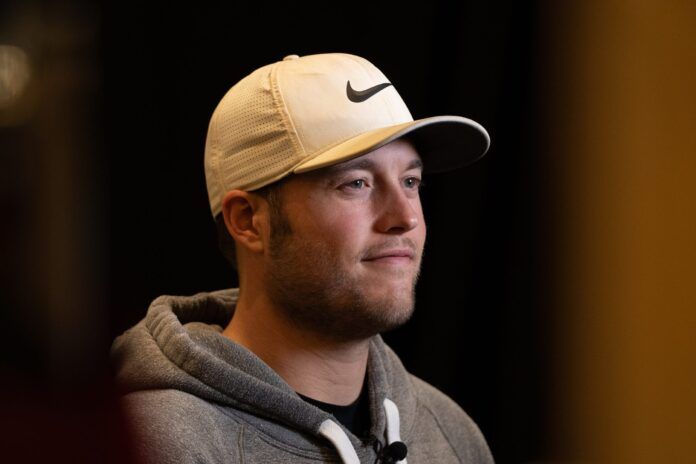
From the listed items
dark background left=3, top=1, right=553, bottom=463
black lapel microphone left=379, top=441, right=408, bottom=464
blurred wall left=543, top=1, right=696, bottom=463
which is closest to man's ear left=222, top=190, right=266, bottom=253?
black lapel microphone left=379, top=441, right=408, bottom=464

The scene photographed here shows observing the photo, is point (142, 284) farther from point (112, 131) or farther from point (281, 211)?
point (281, 211)

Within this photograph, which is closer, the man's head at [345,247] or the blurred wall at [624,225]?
the man's head at [345,247]

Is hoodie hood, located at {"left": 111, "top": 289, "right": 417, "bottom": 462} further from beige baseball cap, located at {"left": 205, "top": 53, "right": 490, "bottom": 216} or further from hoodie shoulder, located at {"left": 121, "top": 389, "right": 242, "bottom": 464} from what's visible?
beige baseball cap, located at {"left": 205, "top": 53, "right": 490, "bottom": 216}

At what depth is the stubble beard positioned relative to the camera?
1336 mm

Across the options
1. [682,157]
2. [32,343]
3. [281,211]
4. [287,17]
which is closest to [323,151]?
[281,211]

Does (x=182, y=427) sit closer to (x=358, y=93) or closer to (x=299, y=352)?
(x=299, y=352)

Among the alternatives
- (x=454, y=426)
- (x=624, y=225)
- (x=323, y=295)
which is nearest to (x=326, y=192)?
(x=323, y=295)

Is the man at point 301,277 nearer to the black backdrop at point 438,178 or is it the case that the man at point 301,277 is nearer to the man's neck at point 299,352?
the man's neck at point 299,352

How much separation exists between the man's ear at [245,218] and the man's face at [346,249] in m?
0.04

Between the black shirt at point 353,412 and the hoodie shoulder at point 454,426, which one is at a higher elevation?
the black shirt at point 353,412

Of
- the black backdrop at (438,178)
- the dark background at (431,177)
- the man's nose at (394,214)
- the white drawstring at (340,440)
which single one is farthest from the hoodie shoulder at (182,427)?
the black backdrop at (438,178)

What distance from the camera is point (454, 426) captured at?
1635 millimetres

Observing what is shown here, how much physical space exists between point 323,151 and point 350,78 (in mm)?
131

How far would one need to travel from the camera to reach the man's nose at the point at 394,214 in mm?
1355
